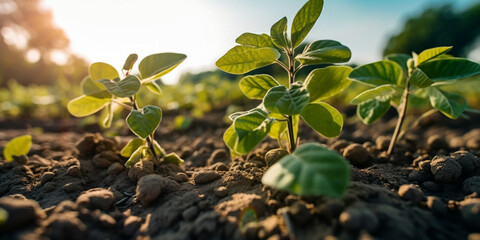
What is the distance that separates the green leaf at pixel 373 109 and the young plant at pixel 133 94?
1.08 metres

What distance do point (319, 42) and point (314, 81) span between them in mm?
198

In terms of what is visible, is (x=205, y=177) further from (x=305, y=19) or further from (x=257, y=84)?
(x=305, y=19)

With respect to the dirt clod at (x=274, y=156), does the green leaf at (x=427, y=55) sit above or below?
above

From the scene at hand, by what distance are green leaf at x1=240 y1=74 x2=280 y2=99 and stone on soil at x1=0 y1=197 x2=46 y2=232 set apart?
1.04 meters

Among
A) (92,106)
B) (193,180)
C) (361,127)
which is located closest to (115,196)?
(193,180)

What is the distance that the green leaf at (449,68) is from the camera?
1.26m

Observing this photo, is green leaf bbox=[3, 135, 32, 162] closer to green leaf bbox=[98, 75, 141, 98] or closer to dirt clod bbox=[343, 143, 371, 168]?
green leaf bbox=[98, 75, 141, 98]

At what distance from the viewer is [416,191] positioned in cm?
108

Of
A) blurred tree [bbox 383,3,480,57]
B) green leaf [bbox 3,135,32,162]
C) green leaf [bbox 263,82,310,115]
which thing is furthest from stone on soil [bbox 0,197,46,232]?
blurred tree [bbox 383,3,480,57]

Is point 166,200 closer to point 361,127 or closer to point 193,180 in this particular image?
point 193,180

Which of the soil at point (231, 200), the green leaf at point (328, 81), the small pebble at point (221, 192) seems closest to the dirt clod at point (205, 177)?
the soil at point (231, 200)

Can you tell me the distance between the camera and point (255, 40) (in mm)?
1351

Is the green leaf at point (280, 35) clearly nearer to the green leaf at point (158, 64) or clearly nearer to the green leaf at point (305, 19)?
the green leaf at point (305, 19)

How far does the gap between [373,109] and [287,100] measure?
67 centimetres
